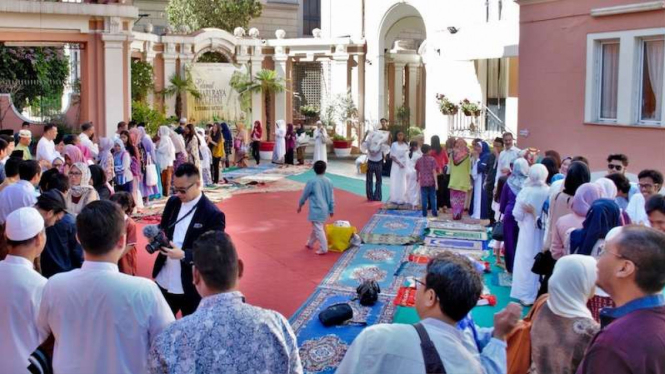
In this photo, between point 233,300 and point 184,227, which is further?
point 184,227

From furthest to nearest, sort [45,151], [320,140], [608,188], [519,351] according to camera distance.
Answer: [320,140], [45,151], [608,188], [519,351]

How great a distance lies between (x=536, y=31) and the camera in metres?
14.8

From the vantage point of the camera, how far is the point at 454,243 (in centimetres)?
1262

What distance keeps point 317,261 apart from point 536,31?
6765 millimetres

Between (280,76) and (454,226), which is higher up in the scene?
(280,76)

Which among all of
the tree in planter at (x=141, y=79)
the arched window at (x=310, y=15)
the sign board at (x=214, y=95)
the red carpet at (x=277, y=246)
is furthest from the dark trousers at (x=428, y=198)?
the arched window at (x=310, y=15)

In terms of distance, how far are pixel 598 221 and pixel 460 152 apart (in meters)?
8.42

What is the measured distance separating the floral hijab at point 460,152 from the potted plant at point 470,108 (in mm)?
7000

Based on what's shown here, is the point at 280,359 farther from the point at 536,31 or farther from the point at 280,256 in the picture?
the point at 536,31

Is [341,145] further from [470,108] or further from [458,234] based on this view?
[458,234]

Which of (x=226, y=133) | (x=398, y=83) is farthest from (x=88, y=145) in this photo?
(x=398, y=83)

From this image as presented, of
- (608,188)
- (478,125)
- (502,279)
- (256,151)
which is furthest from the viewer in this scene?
(256,151)

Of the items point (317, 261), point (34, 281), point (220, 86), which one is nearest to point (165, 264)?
point (34, 281)

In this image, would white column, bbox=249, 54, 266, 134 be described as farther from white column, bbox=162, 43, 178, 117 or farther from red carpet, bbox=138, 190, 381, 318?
red carpet, bbox=138, 190, 381, 318
